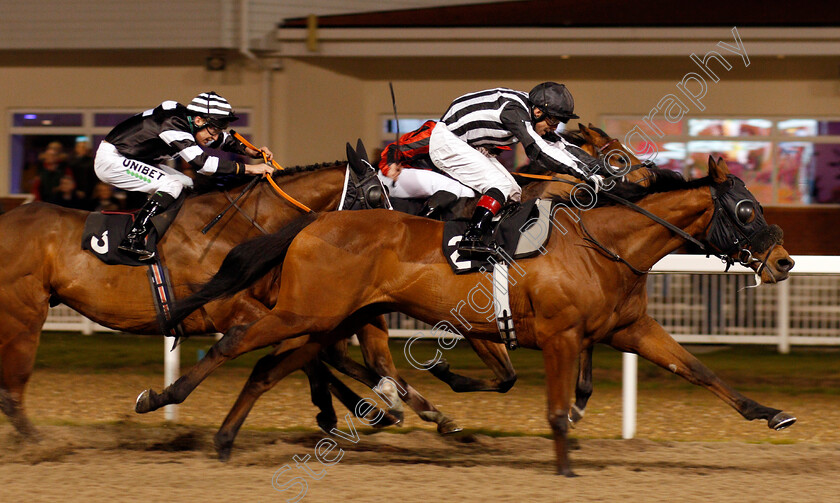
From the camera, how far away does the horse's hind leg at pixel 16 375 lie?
5098 millimetres

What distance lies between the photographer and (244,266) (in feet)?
16.2

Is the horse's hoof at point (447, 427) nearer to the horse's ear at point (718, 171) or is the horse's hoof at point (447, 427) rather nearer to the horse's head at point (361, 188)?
the horse's head at point (361, 188)

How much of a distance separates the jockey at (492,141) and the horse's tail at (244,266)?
829mm

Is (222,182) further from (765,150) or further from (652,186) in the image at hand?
(765,150)

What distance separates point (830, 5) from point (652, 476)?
7.66 m

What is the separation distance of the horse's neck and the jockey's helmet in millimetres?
2085

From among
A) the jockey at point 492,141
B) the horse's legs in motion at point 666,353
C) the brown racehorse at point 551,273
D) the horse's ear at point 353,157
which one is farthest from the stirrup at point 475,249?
the horse's ear at point 353,157

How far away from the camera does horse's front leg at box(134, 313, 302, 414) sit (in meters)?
4.76

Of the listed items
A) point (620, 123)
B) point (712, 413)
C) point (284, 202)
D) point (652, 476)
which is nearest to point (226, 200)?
point (284, 202)

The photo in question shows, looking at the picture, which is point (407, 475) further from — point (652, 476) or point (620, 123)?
point (620, 123)

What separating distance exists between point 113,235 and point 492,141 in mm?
2042

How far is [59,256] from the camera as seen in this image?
5.17 m

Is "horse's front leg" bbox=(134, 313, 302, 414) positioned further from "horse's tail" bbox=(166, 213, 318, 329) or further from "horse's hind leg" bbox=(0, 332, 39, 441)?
"horse's hind leg" bbox=(0, 332, 39, 441)

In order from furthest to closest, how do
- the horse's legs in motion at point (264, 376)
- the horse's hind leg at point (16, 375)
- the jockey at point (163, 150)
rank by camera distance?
the jockey at point (163, 150) < the horse's hind leg at point (16, 375) < the horse's legs in motion at point (264, 376)
